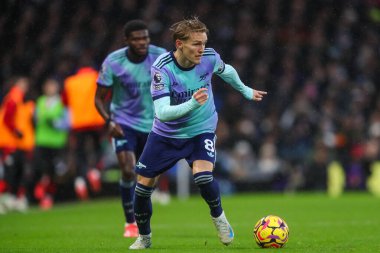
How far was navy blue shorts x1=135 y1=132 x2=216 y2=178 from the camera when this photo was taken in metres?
8.62

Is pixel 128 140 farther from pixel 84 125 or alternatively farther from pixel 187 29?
pixel 84 125

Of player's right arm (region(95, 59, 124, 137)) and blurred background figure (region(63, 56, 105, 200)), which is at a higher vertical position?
player's right arm (region(95, 59, 124, 137))

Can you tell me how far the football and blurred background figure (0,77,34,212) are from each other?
8792mm

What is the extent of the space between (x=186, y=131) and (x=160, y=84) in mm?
609

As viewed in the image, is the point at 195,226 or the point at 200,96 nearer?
the point at 200,96

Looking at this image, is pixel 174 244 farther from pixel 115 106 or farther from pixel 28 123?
pixel 28 123

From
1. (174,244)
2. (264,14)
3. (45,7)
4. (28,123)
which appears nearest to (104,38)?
(45,7)

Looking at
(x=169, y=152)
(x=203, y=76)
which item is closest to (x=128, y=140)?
(x=169, y=152)

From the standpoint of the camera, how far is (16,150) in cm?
1759

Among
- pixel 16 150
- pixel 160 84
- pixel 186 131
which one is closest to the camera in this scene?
pixel 160 84

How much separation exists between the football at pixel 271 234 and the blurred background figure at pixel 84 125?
368 inches

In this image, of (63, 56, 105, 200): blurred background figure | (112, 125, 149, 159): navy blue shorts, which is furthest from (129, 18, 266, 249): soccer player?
(63, 56, 105, 200): blurred background figure

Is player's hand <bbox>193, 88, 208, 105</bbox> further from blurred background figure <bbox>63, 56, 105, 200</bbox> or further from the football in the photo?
blurred background figure <bbox>63, 56, 105, 200</bbox>

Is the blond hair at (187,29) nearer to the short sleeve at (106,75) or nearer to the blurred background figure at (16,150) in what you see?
the short sleeve at (106,75)
